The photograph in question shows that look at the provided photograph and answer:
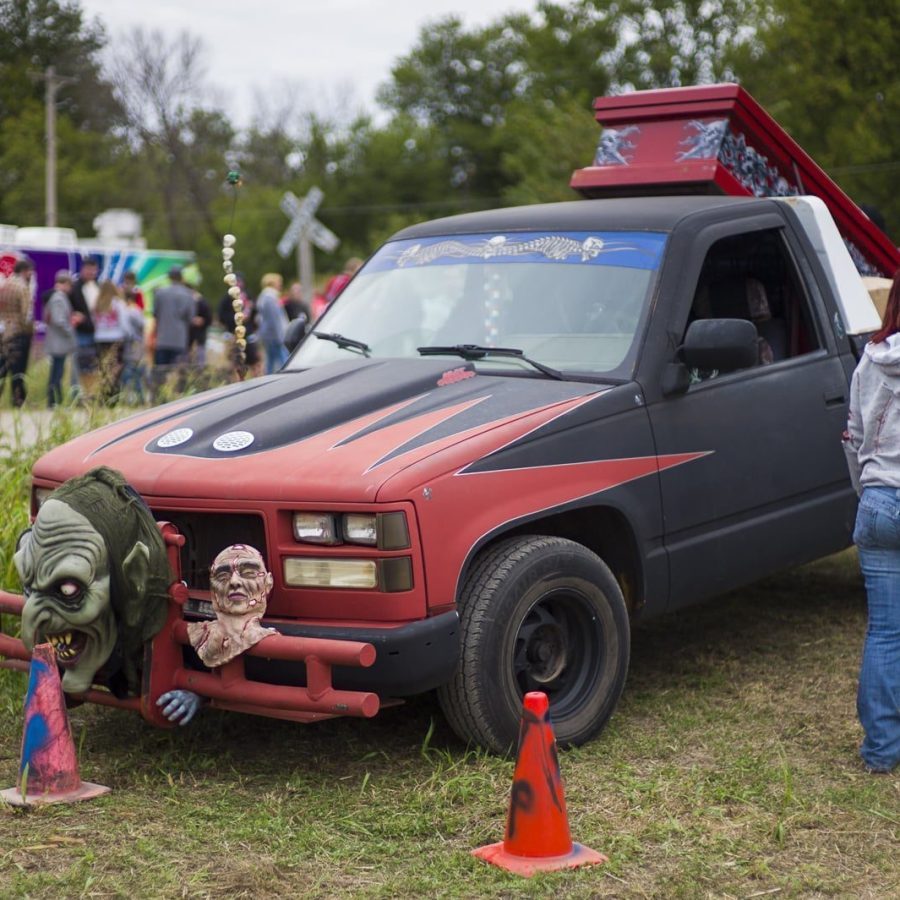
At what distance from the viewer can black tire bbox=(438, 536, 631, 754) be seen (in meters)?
4.42

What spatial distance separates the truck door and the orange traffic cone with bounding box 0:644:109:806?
2285 millimetres

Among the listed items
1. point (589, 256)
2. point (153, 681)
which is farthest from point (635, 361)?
point (153, 681)

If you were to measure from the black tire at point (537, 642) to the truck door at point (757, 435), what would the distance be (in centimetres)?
51

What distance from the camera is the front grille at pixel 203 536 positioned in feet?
14.7

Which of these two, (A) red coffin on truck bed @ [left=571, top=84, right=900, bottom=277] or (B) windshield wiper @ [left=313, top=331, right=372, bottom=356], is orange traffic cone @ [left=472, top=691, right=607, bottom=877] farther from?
(A) red coffin on truck bed @ [left=571, top=84, right=900, bottom=277]

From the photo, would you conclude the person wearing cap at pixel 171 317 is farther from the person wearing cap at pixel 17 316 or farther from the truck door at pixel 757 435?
the truck door at pixel 757 435

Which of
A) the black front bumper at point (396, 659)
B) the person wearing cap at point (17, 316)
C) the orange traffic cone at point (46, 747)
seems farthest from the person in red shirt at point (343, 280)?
the person wearing cap at point (17, 316)

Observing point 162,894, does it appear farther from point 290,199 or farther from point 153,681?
point 290,199

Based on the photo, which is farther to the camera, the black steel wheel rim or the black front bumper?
the black steel wheel rim

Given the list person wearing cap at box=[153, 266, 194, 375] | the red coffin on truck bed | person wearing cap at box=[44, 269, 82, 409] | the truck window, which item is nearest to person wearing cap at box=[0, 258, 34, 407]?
person wearing cap at box=[44, 269, 82, 409]

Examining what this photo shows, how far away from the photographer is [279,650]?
4164 millimetres

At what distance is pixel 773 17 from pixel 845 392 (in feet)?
66.8

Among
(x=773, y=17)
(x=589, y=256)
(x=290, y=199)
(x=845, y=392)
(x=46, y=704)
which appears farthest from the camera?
(x=773, y=17)

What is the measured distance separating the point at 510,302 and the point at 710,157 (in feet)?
4.98
